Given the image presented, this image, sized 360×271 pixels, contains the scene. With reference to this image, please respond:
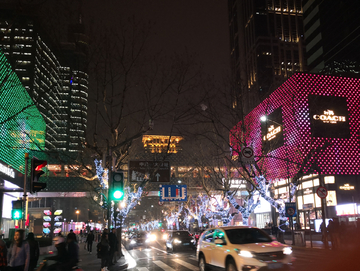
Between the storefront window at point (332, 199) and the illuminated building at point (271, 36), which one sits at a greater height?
the illuminated building at point (271, 36)

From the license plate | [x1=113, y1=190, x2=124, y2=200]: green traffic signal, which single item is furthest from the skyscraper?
the license plate

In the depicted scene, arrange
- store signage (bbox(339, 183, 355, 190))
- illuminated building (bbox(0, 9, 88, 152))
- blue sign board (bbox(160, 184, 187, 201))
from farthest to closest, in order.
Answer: store signage (bbox(339, 183, 355, 190)) < blue sign board (bbox(160, 184, 187, 201)) < illuminated building (bbox(0, 9, 88, 152))

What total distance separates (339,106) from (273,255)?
127 ft

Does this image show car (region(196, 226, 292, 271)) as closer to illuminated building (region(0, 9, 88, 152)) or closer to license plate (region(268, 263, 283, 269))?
license plate (region(268, 263, 283, 269))

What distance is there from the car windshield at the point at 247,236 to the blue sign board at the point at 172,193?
2239cm

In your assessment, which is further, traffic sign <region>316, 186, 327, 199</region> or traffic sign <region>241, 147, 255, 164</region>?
traffic sign <region>241, 147, 255, 164</region>

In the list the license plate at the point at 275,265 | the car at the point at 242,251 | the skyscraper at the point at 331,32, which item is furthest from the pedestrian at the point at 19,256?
the skyscraper at the point at 331,32

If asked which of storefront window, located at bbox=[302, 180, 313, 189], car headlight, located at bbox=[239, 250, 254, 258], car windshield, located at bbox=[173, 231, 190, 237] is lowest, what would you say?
car windshield, located at bbox=[173, 231, 190, 237]

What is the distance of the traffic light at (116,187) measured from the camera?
14806 millimetres

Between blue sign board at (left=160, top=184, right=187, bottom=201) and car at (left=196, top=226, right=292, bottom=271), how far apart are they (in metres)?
20.9

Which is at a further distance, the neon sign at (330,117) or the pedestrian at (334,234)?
the neon sign at (330,117)

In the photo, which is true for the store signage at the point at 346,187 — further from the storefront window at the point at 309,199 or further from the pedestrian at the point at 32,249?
the pedestrian at the point at 32,249

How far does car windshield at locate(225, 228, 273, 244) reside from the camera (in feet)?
34.7

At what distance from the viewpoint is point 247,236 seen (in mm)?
10820
